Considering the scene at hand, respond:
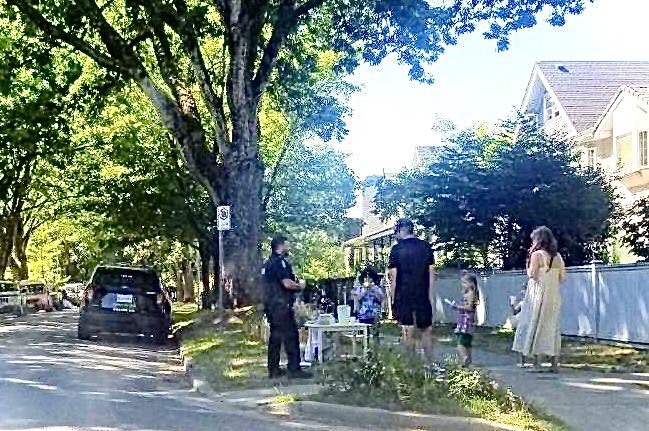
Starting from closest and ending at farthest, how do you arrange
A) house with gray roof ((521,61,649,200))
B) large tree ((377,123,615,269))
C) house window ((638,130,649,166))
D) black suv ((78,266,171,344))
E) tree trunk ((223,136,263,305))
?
black suv ((78,266,171,344)), tree trunk ((223,136,263,305)), large tree ((377,123,615,269)), house with gray roof ((521,61,649,200)), house window ((638,130,649,166))

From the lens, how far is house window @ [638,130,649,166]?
1344 inches

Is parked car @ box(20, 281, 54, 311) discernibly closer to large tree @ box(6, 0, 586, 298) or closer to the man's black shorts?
large tree @ box(6, 0, 586, 298)

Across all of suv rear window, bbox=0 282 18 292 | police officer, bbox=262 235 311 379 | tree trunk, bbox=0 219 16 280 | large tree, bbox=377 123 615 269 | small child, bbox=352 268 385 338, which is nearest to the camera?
police officer, bbox=262 235 311 379

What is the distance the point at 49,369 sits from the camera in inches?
570

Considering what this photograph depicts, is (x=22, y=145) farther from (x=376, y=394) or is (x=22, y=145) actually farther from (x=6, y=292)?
(x=376, y=394)

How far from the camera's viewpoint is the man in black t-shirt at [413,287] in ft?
39.1

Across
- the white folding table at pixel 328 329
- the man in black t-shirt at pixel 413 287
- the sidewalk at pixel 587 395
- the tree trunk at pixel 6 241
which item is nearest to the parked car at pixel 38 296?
the tree trunk at pixel 6 241

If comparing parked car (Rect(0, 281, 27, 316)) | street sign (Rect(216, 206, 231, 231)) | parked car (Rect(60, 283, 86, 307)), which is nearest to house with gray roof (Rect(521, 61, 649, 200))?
street sign (Rect(216, 206, 231, 231))

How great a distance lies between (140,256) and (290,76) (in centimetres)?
3741

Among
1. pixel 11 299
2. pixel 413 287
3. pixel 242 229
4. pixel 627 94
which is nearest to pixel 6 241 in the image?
pixel 11 299

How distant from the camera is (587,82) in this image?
4422 centimetres

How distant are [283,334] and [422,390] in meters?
2.94

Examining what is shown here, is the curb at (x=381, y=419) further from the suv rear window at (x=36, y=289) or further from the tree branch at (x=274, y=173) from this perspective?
the suv rear window at (x=36, y=289)

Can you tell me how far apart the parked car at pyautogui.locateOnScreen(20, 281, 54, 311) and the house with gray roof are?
23.6 meters
